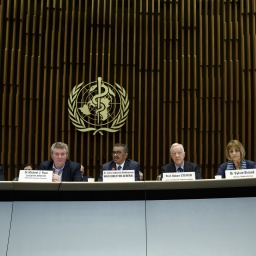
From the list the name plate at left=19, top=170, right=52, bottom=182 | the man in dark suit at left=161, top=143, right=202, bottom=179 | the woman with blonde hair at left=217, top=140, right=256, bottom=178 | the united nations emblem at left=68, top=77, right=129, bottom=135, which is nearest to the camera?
the name plate at left=19, top=170, right=52, bottom=182

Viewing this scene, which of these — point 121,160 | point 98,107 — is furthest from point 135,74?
point 121,160

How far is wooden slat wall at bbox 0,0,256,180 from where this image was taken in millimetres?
5750

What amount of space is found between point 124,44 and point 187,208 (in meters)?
3.90

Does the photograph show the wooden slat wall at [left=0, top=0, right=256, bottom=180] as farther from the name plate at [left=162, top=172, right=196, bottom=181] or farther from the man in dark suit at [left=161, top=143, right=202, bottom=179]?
the name plate at [left=162, top=172, right=196, bottom=181]

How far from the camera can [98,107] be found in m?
5.76

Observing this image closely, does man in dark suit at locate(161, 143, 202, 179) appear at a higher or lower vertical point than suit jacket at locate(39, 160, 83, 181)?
higher

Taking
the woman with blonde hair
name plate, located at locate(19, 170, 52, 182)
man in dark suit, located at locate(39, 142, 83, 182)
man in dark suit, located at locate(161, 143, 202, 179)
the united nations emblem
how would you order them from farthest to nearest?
the united nations emblem → man in dark suit, located at locate(161, 143, 202, 179) → the woman with blonde hair → man in dark suit, located at locate(39, 142, 83, 182) → name plate, located at locate(19, 170, 52, 182)

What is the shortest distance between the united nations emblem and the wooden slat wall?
100mm

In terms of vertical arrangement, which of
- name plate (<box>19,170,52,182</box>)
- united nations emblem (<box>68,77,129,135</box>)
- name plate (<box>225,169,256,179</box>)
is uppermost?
united nations emblem (<box>68,77,129,135</box>)

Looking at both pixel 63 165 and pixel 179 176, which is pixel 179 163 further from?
pixel 179 176

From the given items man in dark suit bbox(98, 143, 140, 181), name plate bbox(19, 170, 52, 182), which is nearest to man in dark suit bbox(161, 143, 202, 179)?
man in dark suit bbox(98, 143, 140, 181)

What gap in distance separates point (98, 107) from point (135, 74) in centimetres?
73

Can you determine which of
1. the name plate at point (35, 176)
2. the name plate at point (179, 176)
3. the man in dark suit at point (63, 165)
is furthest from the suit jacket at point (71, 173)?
the name plate at point (179, 176)

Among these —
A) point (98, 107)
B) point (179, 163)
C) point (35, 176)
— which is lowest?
point (35, 176)
